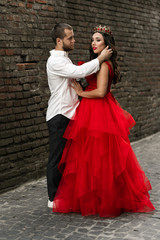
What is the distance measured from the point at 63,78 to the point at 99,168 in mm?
1103

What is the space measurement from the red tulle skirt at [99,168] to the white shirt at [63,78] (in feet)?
0.48

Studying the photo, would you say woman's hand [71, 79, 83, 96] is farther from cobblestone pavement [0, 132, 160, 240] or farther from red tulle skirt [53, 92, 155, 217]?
cobblestone pavement [0, 132, 160, 240]

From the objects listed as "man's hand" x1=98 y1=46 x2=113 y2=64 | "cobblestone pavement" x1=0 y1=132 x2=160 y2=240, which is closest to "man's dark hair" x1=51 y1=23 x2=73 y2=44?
"man's hand" x1=98 y1=46 x2=113 y2=64

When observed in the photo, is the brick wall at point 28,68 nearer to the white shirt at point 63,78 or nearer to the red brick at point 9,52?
the red brick at point 9,52

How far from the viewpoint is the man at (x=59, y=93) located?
14.1 ft

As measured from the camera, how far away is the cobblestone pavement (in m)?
3.74

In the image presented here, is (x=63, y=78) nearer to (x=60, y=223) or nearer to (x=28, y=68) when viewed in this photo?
(x=28, y=68)

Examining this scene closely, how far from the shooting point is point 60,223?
13.4 feet

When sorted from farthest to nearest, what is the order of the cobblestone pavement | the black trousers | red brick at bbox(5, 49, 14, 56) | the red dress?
red brick at bbox(5, 49, 14, 56) → the black trousers → the red dress → the cobblestone pavement

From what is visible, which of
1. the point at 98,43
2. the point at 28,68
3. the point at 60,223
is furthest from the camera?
the point at 28,68

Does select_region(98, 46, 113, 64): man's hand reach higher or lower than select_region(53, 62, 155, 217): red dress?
higher

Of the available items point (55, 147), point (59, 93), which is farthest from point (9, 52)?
point (55, 147)

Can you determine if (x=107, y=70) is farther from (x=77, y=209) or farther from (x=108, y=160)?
(x=77, y=209)

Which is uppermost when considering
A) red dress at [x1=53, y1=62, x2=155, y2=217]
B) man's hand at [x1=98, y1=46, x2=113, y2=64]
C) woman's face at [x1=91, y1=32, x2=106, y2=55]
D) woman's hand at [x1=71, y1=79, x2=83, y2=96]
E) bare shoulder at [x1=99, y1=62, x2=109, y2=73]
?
woman's face at [x1=91, y1=32, x2=106, y2=55]
